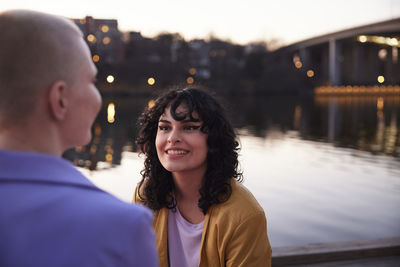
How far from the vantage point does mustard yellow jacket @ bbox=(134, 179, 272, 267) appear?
220cm

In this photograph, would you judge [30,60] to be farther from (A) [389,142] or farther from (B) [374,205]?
(A) [389,142]

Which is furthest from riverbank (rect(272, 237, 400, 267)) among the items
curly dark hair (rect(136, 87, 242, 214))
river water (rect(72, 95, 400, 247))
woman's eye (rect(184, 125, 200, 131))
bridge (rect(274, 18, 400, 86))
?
bridge (rect(274, 18, 400, 86))

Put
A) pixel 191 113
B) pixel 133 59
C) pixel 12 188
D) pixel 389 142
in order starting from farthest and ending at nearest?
pixel 133 59, pixel 389 142, pixel 191 113, pixel 12 188

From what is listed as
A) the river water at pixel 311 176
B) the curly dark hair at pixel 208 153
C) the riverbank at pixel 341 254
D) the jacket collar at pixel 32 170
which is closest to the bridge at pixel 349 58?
the river water at pixel 311 176

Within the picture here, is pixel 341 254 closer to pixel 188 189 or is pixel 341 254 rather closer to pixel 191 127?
pixel 188 189

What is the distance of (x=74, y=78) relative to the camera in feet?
2.89

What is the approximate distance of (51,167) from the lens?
0.81 meters

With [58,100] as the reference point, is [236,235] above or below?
below

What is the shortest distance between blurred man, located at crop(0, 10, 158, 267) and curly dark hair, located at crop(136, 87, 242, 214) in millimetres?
1529

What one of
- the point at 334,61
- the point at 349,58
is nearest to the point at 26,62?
the point at 334,61

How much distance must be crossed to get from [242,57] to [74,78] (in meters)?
86.9


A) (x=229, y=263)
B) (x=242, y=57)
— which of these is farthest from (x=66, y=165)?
(x=242, y=57)

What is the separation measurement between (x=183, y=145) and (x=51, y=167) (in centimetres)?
166

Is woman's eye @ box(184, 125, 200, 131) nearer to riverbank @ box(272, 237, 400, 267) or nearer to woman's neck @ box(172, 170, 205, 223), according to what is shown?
woman's neck @ box(172, 170, 205, 223)
